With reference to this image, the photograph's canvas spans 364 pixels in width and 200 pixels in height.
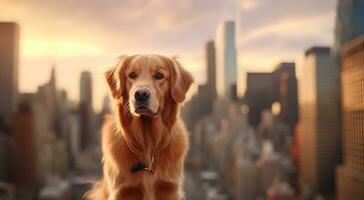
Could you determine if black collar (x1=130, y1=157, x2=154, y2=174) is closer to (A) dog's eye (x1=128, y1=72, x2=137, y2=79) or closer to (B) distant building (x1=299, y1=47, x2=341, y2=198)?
(A) dog's eye (x1=128, y1=72, x2=137, y2=79)

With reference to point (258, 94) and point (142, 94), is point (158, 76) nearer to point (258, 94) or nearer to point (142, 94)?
point (142, 94)

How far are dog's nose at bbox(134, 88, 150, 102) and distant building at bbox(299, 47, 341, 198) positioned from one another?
25941 mm

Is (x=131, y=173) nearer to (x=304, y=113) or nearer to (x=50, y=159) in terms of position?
(x=50, y=159)

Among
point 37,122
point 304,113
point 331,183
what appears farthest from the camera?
point 304,113

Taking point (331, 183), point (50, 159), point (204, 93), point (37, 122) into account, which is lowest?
point (331, 183)

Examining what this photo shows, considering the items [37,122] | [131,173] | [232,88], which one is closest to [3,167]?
[37,122]

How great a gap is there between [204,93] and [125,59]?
25.5 meters

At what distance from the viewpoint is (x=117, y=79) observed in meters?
1.37

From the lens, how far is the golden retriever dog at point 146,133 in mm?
1323

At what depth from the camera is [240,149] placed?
92.7 feet

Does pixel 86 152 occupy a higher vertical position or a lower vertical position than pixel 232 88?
lower

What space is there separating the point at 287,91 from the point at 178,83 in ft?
89.1

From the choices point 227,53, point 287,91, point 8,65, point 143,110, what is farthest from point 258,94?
point 143,110

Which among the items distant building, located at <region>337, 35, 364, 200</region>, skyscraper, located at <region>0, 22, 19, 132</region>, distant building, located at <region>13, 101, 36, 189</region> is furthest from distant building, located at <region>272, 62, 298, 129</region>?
skyscraper, located at <region>0, 22, 19, 132</region>
